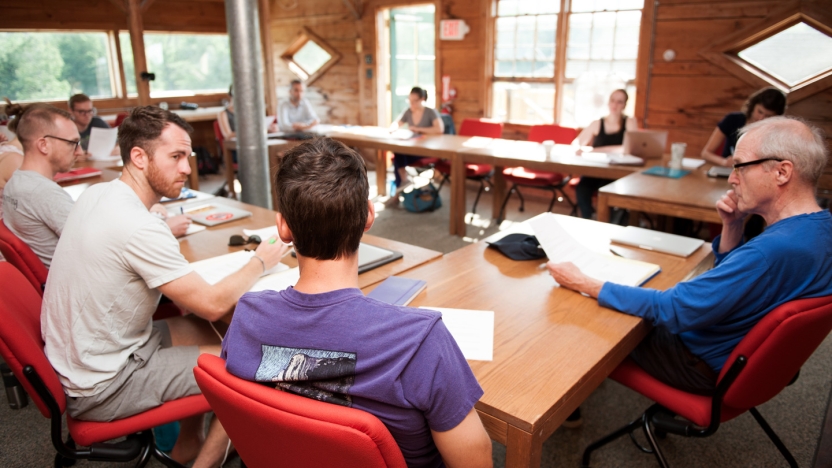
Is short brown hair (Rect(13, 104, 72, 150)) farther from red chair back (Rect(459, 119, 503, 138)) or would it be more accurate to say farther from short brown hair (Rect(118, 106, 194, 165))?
red chair back (Rect(459, 119, 503, 138))

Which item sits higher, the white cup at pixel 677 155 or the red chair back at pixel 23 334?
the white cup at pixel 677 155

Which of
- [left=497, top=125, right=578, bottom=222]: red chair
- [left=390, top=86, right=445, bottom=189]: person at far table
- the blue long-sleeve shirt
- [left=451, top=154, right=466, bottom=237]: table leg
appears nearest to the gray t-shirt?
the blue long-sleeve shirt

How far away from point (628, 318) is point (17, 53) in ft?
26.1

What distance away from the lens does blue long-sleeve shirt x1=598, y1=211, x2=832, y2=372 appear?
4.92 feet

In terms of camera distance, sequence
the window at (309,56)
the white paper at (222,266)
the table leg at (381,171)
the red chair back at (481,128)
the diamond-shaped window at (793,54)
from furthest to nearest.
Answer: the window at (309,56) → the table leg at (381,171) → the red chair back at (481,128) → the diamond-shaped window at (793,54) → the white paper at (222,266)

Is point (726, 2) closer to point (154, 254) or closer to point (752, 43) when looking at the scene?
point (752, 43)

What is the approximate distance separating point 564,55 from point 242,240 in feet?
14.8

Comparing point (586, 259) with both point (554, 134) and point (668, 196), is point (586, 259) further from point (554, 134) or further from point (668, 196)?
point (554, 134)

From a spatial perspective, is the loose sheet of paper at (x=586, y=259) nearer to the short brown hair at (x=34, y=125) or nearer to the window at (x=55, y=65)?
the short brown hair at (x=34, y=125)

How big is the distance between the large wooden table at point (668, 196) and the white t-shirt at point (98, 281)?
2428 mm

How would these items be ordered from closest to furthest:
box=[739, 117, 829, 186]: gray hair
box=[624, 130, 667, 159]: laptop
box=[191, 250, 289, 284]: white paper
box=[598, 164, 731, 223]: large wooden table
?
box=[739, 117, 829, 186]: gray hair → box=[191, 250, 289, 284]: white paper → box=[598, 164, 731, 223]: large wooden table → box=[624, 130, 667, 159]: laptop

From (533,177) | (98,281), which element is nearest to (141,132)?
(98,281)

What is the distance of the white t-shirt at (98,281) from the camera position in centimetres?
156

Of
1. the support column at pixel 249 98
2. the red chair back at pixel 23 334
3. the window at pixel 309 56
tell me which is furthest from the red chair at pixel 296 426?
the window at pixel 309 56
